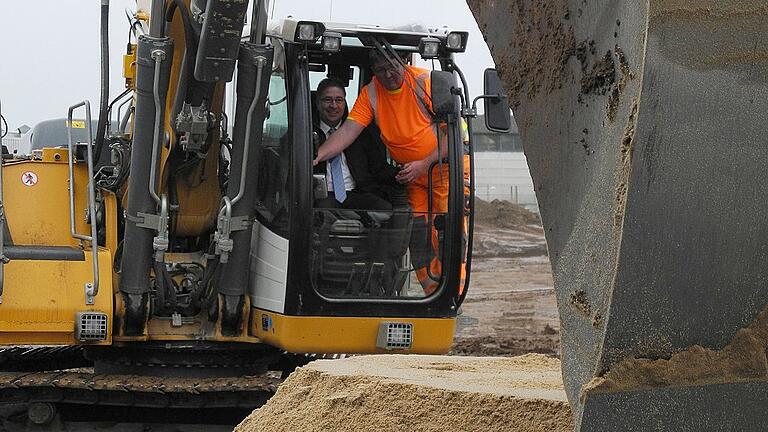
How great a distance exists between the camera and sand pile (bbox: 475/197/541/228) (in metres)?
25.0

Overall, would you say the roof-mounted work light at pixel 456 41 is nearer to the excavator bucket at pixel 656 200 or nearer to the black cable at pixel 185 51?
the black cable at pixel 185 51

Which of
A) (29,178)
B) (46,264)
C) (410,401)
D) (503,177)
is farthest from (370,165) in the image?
(503,177)

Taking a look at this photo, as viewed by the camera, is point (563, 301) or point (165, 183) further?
point (165, 183)

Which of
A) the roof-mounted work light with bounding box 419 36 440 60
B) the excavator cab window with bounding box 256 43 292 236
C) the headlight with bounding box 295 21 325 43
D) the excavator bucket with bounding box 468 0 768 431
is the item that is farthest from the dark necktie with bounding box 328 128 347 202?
the excavator bucket with bounding box 468 0 768 431

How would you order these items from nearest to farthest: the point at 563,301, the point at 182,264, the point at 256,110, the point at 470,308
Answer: the point at 563,301 < the point at 256,110 < the point at 182,264 < the point at 470,308

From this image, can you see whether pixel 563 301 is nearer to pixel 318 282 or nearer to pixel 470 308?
pixel 318 282

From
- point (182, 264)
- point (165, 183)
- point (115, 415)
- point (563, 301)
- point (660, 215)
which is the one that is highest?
point (660, 215)

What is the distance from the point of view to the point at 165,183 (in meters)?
6.00

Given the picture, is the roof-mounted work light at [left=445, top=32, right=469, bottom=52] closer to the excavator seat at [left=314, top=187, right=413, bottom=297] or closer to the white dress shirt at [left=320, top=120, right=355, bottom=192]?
the white dress shirt at [left=320, top=120, right=355, bottom=192]

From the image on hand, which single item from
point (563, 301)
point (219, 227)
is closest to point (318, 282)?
point (219, 227)

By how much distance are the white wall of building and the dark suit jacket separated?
22200mm

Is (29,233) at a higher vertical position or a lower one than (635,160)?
lower

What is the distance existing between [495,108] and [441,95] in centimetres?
32

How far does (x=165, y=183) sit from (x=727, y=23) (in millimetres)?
4353
